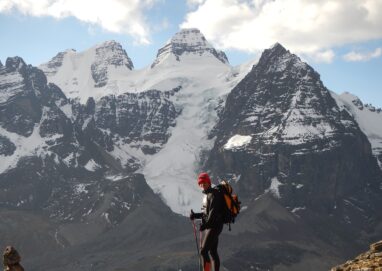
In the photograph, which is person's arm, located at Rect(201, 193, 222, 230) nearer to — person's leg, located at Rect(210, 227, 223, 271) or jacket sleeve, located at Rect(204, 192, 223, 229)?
jacket sleeve, located at Rect(204, 192, 223, 229)

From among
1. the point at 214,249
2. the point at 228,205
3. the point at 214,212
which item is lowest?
the point at 214,249

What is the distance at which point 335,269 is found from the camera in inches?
1153

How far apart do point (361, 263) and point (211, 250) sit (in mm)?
6064

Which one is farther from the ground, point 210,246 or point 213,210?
point 213,210

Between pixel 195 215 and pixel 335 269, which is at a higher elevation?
pixel 195 215

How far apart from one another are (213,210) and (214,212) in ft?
0.32

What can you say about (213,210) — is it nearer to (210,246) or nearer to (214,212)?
(214,212)

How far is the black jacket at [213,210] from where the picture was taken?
28031 millimetres

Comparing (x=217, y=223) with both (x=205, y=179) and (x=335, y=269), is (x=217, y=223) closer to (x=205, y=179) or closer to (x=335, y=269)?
(x=205, y=179)

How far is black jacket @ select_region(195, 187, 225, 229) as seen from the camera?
28031mm

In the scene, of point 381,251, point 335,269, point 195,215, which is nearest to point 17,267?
point 195,215

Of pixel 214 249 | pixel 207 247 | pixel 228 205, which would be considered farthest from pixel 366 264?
pixel 207 247

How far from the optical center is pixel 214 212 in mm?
28109

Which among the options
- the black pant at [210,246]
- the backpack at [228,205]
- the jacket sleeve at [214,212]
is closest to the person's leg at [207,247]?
the black pant at [210,246]
